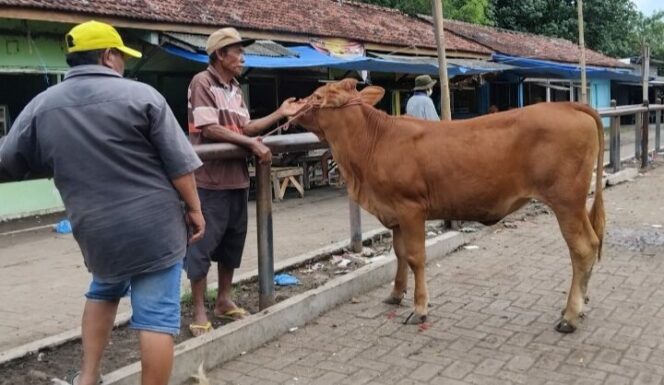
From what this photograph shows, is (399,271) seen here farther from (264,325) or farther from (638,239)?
(638,239)

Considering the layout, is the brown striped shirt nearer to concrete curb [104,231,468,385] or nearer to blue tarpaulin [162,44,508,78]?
concrete curb [104,231,468,385]

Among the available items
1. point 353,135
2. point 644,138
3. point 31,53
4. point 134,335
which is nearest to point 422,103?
point 353,135

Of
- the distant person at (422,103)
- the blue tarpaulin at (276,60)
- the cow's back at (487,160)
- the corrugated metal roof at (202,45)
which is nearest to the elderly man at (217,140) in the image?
the cow's back at (487,160)

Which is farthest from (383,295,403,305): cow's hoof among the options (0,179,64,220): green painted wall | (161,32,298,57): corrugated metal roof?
(161,32,298,57): corrugated metal roof

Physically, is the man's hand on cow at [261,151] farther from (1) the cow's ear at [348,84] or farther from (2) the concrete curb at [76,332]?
(2) the concrete curb at [76,332]

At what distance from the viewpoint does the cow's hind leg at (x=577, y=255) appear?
441 centimetres

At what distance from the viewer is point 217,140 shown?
4.20 m

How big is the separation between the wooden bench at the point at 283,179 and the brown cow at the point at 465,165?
20.6ft

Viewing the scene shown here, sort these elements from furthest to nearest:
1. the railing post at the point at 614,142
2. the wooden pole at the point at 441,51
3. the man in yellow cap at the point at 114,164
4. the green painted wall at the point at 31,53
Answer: the railing post at the point at 614,142, the green painted wall at the point at 31,53, the wooden pole at the point at 441,51, the man in yellow cap at the point at 114,164

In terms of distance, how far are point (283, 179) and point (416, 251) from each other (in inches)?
269

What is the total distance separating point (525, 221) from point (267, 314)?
459 cm

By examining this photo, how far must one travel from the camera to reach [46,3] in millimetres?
9055

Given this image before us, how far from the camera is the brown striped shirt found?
13.7 ft

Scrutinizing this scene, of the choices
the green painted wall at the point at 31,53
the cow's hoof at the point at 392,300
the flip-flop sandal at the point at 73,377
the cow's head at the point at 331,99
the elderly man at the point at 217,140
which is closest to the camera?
the flip-flop sandal at the point at 73,377
